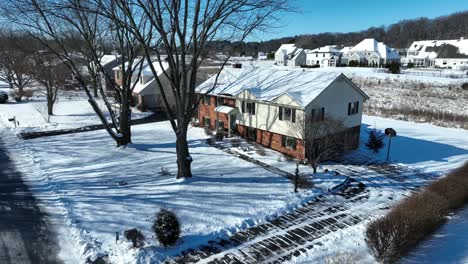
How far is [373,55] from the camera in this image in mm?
80312

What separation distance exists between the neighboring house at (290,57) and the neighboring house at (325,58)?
2515 mm

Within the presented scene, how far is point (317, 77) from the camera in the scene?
23391 millimetres

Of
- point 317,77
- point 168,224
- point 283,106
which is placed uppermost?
point 317,77

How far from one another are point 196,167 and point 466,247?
505 inches

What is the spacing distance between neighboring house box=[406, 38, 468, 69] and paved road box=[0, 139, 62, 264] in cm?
8310

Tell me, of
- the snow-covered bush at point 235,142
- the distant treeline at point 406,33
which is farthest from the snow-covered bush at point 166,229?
the distant treeline at point 406,33

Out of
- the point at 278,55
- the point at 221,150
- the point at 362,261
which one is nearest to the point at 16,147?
the point at 221,150

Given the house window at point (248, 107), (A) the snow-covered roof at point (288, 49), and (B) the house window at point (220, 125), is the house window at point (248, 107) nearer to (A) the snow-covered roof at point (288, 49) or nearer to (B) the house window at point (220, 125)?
(B) the house window at point (220, 125)

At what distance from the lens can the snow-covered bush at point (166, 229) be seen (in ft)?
35.2

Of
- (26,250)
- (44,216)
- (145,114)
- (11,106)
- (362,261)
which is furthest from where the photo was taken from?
(11,106)

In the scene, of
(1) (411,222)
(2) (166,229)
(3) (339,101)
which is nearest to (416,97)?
(3) (339,101)

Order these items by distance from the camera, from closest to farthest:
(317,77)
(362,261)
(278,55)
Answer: (362,261)
(317,77)
(278,55)

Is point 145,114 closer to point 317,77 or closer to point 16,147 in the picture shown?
point 16,147

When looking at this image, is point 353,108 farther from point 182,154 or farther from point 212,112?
point 182,154
